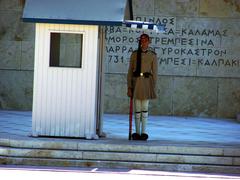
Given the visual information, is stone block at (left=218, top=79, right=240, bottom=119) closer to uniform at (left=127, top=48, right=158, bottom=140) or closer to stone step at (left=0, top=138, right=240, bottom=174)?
uniform at (left=127, top=48, right=158, bottom=140)

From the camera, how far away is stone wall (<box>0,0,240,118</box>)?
20.1m

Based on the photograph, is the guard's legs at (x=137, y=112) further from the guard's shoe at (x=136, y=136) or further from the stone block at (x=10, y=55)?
the stone block at (x=10, y=55)

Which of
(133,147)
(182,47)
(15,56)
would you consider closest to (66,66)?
(133,147)

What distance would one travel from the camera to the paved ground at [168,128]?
14.1 meters

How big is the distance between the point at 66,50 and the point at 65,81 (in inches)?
24.1

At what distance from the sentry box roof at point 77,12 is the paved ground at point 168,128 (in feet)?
7.89

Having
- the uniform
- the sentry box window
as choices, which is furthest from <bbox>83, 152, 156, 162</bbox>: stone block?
the sentry box window

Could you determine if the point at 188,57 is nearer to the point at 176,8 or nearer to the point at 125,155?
the point at 176,8

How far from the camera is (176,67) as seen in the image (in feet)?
66.3

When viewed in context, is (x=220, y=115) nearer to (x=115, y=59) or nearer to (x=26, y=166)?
(x=115, y=59)

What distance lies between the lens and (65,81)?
1341cm

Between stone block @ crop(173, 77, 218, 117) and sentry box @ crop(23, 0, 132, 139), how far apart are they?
23.1ft

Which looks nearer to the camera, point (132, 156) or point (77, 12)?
point (132, 156)

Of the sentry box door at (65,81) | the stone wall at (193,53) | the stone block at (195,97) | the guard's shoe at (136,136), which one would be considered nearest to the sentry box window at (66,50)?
the sentry box door at (65,81)
